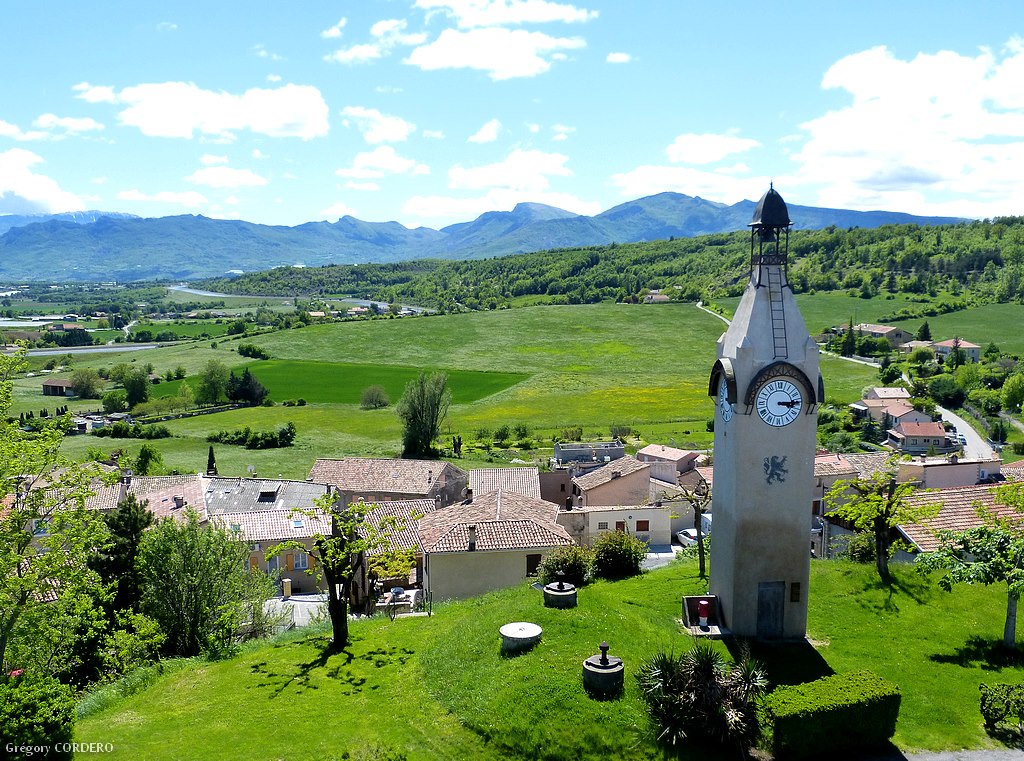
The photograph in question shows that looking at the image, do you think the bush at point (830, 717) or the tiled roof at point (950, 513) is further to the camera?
the tiled roof at point (950, 513)

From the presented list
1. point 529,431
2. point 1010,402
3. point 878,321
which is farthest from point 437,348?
point 1010,402

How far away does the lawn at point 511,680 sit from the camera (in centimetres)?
2027

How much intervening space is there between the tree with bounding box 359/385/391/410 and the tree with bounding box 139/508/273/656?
103013 mm

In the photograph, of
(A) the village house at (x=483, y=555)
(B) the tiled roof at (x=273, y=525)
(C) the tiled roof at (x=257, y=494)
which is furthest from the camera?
(C) the tiled roof at (x=257, y=494)

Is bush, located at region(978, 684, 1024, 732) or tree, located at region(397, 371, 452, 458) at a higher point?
bush, located at region(978, 684, 1024, 732)

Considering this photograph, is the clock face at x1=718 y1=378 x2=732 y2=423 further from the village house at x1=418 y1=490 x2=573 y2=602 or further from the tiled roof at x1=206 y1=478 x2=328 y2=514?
the tiled roof at x1=206 y1=478 x2=328 y2=514

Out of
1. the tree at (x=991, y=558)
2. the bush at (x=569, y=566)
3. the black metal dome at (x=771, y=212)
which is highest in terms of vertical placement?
the black metal dome at (x=771, y=212)

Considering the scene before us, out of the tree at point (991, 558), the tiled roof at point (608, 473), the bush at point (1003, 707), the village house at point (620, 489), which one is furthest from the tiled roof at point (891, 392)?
the bush at point (1003, 707)

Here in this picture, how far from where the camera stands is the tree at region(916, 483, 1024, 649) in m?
25.3

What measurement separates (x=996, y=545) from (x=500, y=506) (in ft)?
89.9

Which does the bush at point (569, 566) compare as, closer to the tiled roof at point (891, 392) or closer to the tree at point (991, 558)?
the tree at point (991, 558)

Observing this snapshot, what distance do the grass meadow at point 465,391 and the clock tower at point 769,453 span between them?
6869cm

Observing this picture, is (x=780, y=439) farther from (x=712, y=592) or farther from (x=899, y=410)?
(x=899, y=410)

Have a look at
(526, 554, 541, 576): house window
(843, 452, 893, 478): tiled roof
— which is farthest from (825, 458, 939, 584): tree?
(843, 452, 893, 478): tiled roof
